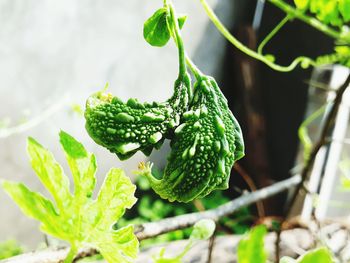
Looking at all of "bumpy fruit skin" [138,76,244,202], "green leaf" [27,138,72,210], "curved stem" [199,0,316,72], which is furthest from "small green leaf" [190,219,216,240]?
"curved stem" [199,0,316,72]

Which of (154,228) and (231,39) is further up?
(231,39)

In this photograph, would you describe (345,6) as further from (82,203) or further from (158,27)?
(82,203)

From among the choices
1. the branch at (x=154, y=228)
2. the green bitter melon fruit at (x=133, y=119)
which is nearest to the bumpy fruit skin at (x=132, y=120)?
the green bitter melon fruit at (x=133, y=119)

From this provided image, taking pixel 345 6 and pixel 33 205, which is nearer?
pixel 33 205

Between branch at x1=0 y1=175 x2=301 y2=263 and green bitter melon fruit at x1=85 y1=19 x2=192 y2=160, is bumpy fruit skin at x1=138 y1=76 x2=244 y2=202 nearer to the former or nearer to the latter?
green bitter melon fruit at x1=85 y1=19 x2=192 y2=160

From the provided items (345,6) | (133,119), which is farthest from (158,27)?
(345,6)

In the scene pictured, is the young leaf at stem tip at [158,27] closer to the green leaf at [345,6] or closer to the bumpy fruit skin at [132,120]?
the bumpy fruit skin at [132,120]
